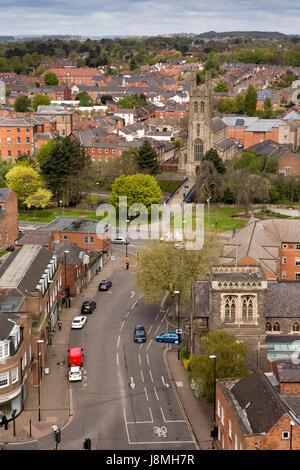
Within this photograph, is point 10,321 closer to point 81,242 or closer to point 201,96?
point 81,242

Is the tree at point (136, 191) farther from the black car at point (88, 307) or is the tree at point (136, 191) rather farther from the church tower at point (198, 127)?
the black car at point (88, 307)

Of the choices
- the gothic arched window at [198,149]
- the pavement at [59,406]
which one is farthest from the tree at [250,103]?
the pavement at [59,406]

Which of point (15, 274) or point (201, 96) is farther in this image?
point (201, 96)

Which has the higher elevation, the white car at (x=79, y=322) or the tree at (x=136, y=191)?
the tree at (x=136, y=191)

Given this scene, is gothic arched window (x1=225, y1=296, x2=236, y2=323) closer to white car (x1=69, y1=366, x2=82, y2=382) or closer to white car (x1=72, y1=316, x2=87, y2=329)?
white car (x1=69, y1=366, x2=82, y2=382)

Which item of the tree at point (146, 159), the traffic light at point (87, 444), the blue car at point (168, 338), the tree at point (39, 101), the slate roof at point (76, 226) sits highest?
the tree at point (39, 101)

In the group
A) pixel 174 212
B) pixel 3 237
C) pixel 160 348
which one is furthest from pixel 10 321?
pixel 174 212
